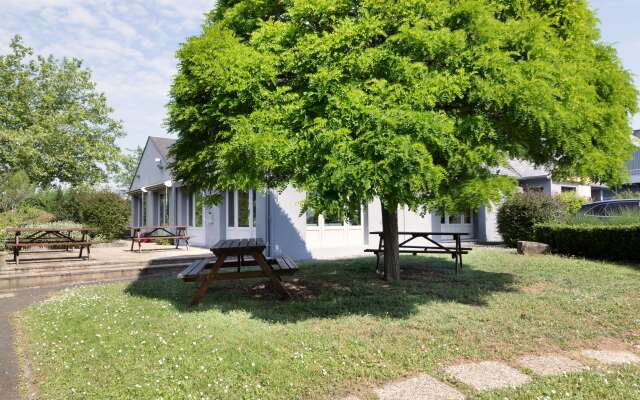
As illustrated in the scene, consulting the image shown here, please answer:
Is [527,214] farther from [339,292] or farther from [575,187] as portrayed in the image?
[339,292]

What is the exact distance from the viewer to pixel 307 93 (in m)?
5.18

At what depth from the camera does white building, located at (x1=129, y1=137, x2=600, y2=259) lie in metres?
12.4

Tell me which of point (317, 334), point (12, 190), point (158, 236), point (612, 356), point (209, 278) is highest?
point (12, 190)

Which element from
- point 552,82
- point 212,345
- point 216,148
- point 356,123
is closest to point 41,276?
point 216,148

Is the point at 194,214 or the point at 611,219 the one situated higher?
the point at 194,214

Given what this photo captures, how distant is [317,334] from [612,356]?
3.17 m

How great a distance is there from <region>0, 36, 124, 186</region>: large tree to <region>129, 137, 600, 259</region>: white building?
9.11m

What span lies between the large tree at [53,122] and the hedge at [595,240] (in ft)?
94.2

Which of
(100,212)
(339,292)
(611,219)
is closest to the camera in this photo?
(339,292)

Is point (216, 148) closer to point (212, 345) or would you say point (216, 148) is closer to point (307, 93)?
point (307, 93)

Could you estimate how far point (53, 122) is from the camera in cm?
2830

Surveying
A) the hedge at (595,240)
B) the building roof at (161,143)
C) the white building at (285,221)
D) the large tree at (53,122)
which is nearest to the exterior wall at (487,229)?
Result: the white building at (285,221)

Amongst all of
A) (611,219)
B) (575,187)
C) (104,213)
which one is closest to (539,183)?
(575,187)

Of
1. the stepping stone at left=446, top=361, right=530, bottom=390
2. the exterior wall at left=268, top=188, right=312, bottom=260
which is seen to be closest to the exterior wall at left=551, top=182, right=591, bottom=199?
the exterior wall at left=268, top=188, right=312, bottom=260
